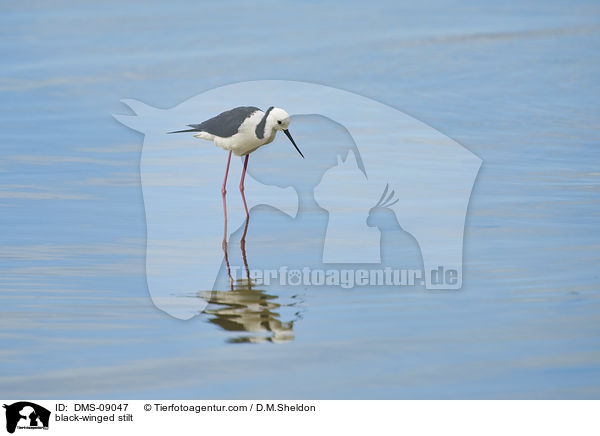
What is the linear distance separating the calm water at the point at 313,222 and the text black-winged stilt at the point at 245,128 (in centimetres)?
69

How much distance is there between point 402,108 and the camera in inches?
461

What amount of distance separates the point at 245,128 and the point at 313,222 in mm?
1023

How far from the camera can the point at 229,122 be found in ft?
27.8

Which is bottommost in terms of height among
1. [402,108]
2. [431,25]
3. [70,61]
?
[402,108]

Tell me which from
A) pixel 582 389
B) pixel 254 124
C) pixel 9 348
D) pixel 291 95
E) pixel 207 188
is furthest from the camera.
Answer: pixel 291 95

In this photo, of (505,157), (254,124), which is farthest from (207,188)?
(505,157)

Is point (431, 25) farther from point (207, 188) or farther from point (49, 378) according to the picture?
point (49, 378)

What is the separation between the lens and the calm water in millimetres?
5391

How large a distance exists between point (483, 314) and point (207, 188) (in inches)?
135

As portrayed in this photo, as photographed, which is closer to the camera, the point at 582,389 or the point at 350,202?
the point at 582,389
